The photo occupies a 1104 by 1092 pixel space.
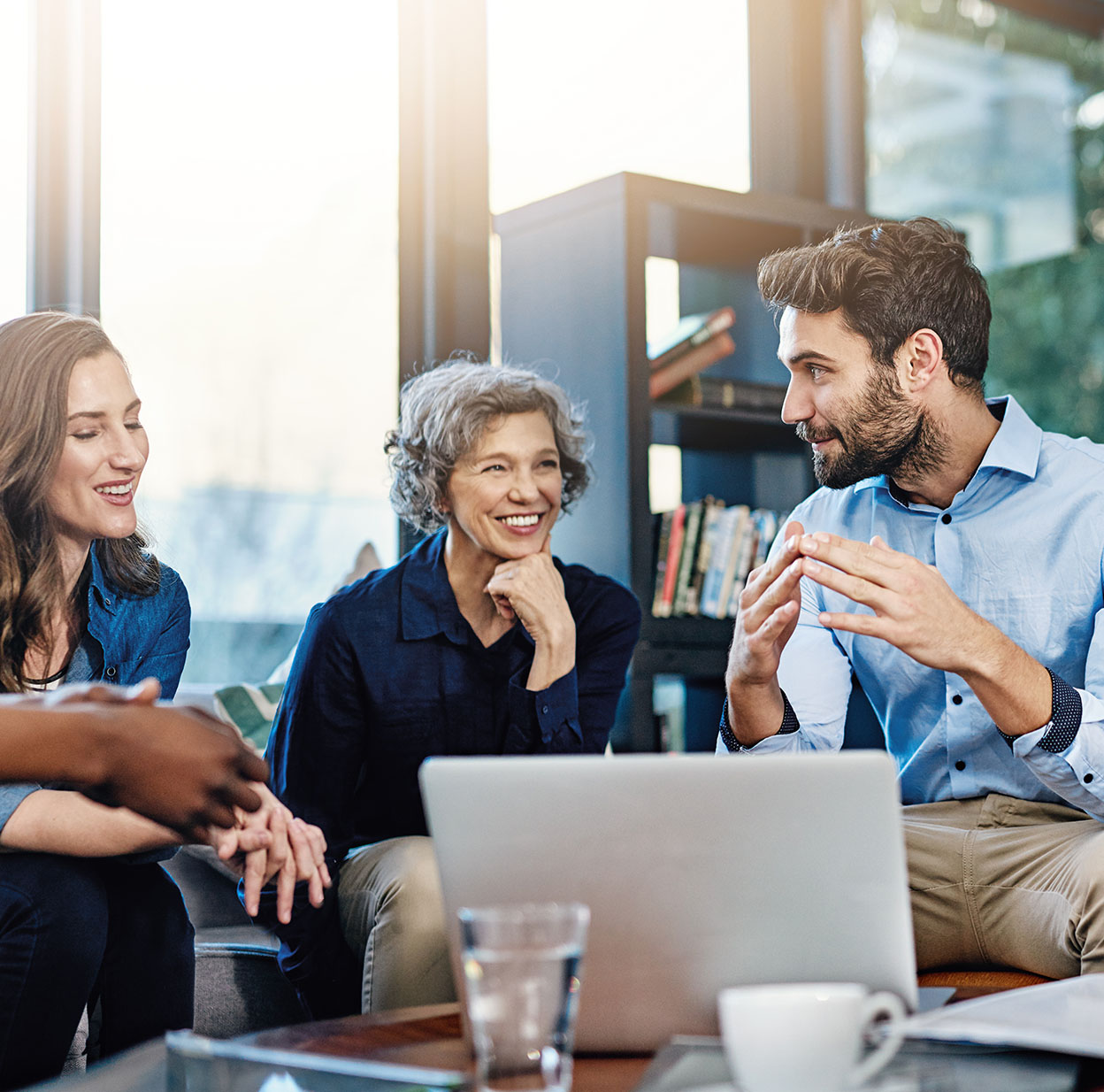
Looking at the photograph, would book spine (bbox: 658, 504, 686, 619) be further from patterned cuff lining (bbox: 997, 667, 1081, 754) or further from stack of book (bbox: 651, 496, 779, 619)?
patterned cuff lining (bbox: 997, 667, 1081, 754)

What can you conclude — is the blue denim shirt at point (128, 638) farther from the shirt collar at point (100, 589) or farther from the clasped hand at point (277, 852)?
the clasped hand at point (277, 852)

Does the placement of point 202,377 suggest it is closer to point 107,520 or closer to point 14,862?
point 107,520

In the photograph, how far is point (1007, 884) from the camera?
1.64 m

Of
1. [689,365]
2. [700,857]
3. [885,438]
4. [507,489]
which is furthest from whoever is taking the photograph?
[689,365]

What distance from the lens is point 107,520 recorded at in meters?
1.83

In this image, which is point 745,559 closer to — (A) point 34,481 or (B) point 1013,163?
(A) point 34,481

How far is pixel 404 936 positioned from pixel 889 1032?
99 centimetres

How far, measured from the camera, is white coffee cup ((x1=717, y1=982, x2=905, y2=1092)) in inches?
31.0

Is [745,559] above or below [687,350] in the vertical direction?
below

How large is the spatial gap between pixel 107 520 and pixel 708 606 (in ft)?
4.79

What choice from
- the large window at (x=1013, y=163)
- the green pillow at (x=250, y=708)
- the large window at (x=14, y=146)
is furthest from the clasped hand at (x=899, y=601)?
the large window at (x=1013, y=163)

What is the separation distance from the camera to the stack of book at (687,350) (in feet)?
9.62

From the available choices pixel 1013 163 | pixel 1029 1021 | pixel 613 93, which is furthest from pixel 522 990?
pixel 1013 163

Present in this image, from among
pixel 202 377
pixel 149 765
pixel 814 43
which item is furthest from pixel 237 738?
pixel 814 43
